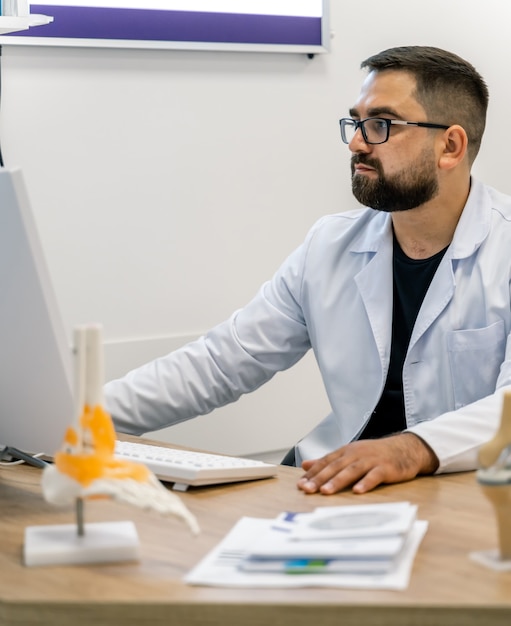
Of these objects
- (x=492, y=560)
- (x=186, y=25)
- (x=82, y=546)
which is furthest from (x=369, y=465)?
(x=186, y=25)

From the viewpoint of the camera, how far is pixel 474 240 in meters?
2.12

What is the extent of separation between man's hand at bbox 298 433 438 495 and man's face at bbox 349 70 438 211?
0.73 meters

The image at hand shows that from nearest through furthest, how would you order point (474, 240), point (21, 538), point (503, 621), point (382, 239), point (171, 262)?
point (503, 621) → point (21, 538) → point (474, 240) → point (382, 239) → point (171, 262)

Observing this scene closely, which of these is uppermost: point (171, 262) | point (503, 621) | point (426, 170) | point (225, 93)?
point (225, 93)

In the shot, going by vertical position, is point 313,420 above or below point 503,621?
below

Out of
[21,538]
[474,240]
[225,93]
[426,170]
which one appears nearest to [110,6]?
[225,93]

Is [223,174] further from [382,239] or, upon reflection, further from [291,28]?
[382,239]

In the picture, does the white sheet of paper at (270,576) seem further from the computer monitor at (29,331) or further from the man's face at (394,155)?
the man's face at (394,155)

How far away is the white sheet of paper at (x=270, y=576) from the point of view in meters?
1.08

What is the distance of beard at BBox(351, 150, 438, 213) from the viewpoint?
2.21 metres

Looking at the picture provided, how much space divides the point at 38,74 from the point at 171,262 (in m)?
0.60

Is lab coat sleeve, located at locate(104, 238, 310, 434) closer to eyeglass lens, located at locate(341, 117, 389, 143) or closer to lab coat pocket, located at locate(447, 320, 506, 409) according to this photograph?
eyeglass lens, located at locate(341, 117, 389, 143)

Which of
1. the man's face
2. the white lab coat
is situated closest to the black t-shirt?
the white lab coat

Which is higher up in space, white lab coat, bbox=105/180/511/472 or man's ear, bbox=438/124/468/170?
man's ear, bbox=438/124/468/170
